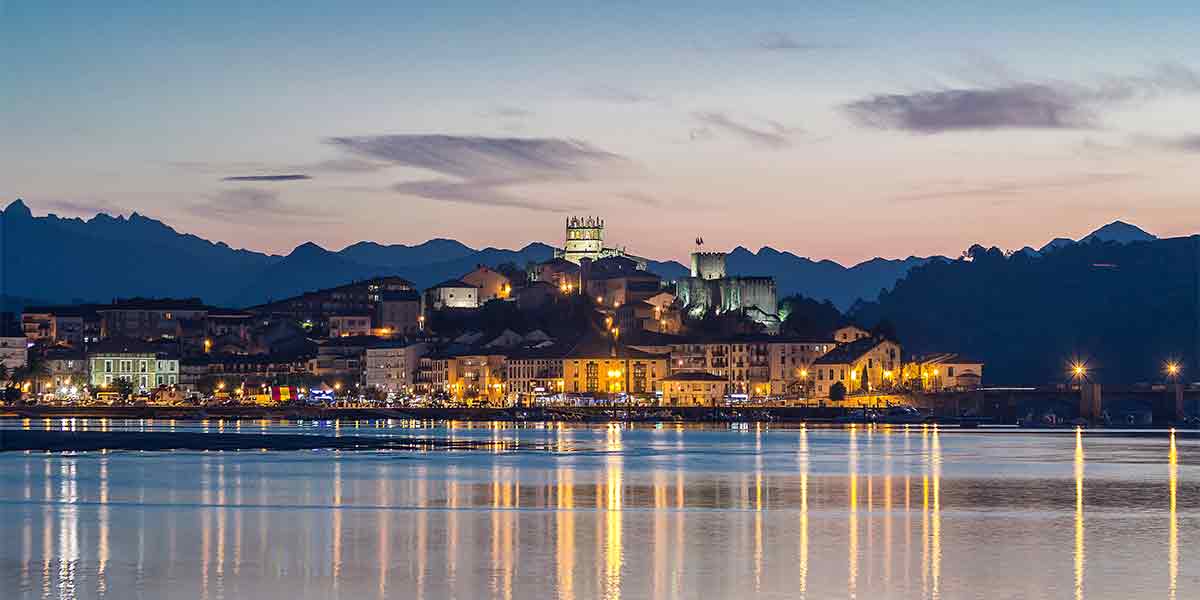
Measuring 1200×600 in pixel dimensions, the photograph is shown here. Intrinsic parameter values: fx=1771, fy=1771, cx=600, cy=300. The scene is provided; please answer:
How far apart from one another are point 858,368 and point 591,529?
356ft

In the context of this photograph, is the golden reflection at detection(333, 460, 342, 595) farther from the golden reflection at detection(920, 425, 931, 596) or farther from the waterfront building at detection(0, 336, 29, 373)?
the waterfront building at detection(0, 336, 29, 373)

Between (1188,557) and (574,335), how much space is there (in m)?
129

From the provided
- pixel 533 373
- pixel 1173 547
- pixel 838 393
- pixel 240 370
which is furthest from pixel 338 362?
pixel 1173 547

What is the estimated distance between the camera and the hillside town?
14400cm

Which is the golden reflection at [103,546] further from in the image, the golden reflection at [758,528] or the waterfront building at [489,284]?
the waterfront building at [489,284]

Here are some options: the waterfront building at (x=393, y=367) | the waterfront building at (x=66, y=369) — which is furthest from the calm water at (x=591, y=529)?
the waterfront building at (x=66, y=369)

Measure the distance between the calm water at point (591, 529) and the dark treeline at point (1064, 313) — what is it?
113m

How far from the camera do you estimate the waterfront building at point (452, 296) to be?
172625mm

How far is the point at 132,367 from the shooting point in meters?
156

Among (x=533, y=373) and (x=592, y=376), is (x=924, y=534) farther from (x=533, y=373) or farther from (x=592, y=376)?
(x=533, y=373)

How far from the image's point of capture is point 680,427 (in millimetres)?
118688

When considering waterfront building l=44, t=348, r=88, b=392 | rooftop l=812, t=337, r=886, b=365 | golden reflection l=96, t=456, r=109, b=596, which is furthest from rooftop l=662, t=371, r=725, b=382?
Answer: golden reflection l=96, t=456, r=109, b=596

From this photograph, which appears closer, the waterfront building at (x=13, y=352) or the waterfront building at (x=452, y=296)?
the waterfront building at (x=13, y=352)

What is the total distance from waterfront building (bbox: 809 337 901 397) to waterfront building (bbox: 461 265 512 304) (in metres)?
43.2
